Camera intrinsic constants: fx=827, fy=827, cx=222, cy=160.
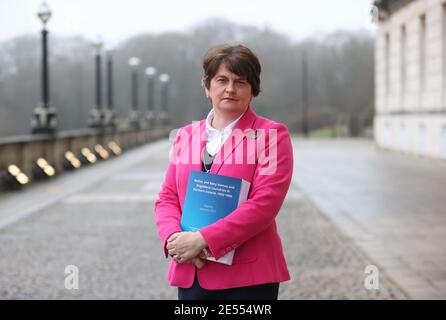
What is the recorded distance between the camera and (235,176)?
9.75ft

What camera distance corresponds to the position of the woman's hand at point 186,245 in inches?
116

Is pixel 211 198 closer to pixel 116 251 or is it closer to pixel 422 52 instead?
pixel 116 251

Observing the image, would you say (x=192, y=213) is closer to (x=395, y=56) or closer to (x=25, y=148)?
(x=25, y=148)

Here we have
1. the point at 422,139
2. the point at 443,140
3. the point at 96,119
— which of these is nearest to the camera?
the point at 443,140

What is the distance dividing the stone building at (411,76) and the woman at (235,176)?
21.4 metres

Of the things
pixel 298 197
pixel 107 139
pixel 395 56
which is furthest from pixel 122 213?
pixel 395 56

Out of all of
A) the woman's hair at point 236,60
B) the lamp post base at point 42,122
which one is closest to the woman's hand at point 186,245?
the woman's hair at point 236,60

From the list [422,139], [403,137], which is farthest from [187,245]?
[403,137]

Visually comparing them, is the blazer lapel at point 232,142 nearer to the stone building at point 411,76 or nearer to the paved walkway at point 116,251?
the paved walkway at point 116,251

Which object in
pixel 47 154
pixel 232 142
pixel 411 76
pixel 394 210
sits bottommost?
pixel 394 210

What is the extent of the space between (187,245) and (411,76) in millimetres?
26476

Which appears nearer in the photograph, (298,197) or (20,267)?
(20,267)

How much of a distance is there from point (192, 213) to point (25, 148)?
15.1 meters

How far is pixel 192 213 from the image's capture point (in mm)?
3008
